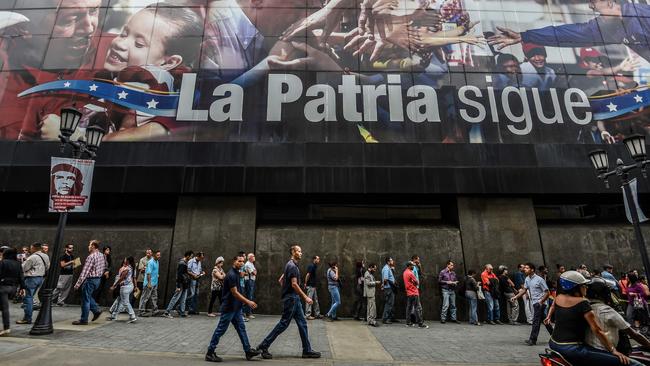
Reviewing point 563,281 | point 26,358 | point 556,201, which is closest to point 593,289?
→ point 563,281

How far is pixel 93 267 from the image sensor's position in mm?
8578

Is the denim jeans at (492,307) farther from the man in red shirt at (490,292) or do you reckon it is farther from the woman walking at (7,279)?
the woman walking at (7,279)

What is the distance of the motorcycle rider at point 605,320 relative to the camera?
348cm

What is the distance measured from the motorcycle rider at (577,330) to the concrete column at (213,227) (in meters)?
10.8

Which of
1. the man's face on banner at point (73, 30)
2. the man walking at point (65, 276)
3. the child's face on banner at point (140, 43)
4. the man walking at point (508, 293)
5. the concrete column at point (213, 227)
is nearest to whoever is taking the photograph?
the man walking at point (65, 276)

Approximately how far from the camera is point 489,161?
1364 centimetres

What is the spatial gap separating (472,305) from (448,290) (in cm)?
89

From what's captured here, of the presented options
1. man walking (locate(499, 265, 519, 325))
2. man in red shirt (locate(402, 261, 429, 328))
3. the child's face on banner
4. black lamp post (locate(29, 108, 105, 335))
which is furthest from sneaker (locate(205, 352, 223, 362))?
the child's face on banner

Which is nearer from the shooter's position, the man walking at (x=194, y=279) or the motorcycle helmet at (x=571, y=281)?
the motorcycle helmet at (x=571, y=281)

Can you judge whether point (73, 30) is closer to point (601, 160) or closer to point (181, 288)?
point (181, 288)

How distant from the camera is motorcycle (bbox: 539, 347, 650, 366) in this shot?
11.5 feet

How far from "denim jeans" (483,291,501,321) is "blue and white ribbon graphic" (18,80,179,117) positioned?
13.8 m

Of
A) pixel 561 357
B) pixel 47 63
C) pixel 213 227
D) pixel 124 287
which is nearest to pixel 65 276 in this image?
pixel 124 287

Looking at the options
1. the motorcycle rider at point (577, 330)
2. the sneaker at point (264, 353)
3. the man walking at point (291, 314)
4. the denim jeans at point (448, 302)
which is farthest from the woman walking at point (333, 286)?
the motorcycle rider at point (577, 330)
